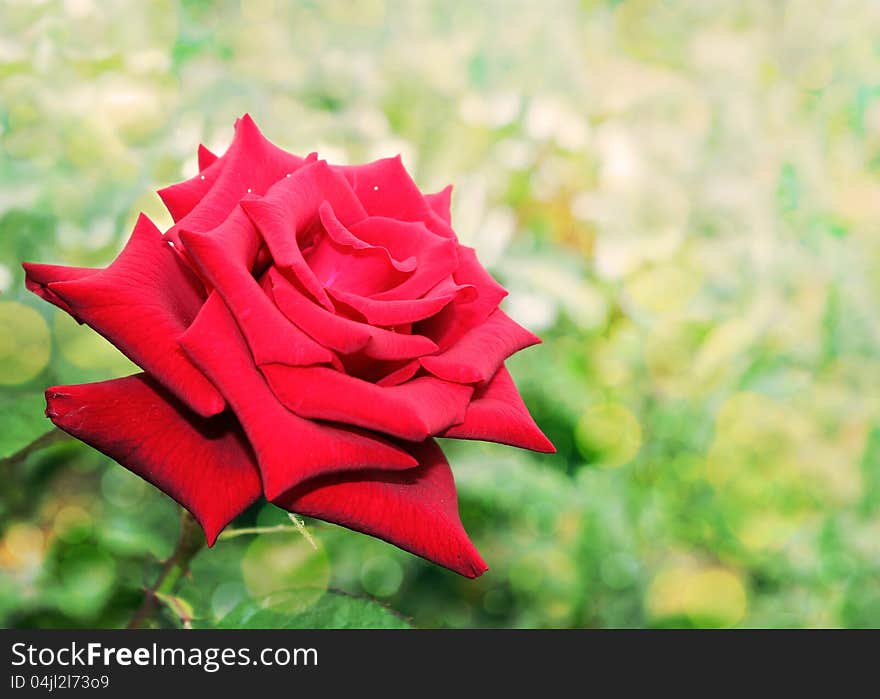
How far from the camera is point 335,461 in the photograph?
0.29 m

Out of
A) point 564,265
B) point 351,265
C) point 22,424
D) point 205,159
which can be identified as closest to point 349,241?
point 351,265

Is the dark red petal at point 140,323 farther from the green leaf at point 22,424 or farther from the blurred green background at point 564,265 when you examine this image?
the blurred green background at point 564,265

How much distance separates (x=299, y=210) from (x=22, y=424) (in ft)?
0.74

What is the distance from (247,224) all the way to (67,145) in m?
0.47

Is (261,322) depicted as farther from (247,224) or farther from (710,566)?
Result: (710,566)

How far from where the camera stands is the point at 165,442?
320mm

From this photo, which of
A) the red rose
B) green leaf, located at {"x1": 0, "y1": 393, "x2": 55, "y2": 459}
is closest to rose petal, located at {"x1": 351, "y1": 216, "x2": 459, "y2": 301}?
the red rose

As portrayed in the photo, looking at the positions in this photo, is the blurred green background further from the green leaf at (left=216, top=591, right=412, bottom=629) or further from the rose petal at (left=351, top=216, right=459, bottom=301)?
the rose petal at (left=351, top=216, right=459, bottom=301)

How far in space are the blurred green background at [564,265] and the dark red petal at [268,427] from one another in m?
0.31

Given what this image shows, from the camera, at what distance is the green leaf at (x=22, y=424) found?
437 mm

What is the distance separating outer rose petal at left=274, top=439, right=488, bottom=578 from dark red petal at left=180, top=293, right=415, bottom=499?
17 millimetres

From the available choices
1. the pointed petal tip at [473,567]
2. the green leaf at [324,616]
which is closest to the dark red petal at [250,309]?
the pointed petal tip at [473,567]

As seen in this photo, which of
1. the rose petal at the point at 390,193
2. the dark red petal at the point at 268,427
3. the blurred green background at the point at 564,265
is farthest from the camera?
the blurred green background at the point at 564,265

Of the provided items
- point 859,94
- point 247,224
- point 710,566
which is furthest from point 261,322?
point 859,94
